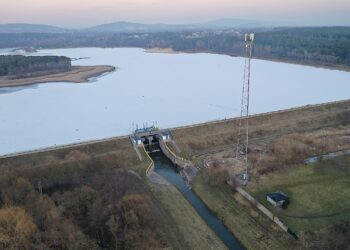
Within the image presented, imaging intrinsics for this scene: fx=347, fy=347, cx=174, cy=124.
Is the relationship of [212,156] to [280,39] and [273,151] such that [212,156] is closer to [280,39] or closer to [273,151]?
[273,151]

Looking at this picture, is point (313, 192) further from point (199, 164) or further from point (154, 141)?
point (154, 141)

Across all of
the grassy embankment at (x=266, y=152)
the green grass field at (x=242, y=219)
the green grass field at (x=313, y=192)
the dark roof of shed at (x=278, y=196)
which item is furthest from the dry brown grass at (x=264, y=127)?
the dark roof of shed at (x=278, y=196)

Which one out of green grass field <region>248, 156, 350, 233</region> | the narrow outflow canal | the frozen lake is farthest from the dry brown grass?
green grass field <region>248, 156, 350, 233</region>

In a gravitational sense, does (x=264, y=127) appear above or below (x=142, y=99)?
below

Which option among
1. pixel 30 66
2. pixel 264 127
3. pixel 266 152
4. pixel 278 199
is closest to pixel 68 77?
pixel 30 66

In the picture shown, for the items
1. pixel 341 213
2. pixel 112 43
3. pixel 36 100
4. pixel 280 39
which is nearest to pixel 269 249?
pixel 341 213

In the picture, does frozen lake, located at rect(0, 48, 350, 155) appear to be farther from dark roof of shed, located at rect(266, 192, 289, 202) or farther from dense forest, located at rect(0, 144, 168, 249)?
dark roof of shed, located at rect(266, 192, 289, 202)
